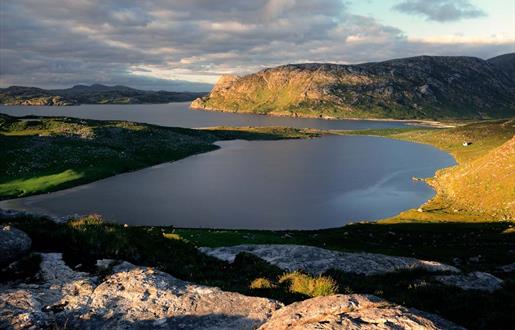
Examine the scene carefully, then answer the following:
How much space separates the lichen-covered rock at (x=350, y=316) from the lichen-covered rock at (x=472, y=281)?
43.6ft

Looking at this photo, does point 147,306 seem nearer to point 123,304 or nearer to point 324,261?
point 123,304

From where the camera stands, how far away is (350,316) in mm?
11539

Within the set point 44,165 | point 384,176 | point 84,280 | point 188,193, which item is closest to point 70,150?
point 44,165

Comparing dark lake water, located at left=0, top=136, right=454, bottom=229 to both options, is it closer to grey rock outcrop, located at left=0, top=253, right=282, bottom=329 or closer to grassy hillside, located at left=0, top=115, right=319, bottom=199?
grassy hillside, located at left=0, top=115, right=319, bottom=199

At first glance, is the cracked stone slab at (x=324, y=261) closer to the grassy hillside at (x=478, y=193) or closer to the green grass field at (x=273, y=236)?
the green grass field at (x=273, y=236)

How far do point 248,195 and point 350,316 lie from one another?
106044 mm

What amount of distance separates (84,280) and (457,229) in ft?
273

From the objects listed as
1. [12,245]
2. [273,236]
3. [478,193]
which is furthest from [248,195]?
[12,245]

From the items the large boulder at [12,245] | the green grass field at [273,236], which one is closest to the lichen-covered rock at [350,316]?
the green grass field at [273,236]

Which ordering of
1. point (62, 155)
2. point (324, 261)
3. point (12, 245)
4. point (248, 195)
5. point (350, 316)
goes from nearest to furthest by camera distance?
1. point (350, 316)
2. point (12, 245)
3. point (324, 261)
4. point (248, 195)
5. point (62, 155)

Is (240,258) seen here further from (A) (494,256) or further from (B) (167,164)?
(B) (167,164)

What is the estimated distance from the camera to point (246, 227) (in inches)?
3551

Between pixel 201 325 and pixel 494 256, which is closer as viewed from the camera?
pixel 201 325

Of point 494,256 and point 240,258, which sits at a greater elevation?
point 240,258
